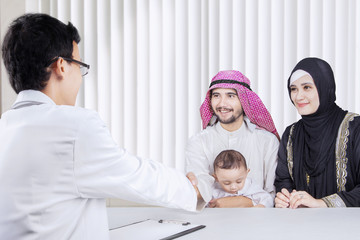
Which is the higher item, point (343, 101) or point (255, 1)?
point (255, 1)

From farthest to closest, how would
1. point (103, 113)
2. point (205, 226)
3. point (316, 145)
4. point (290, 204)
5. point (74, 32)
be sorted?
point (103, 113) → point (316, 145) → point (290, 204) → point (205, 226) → point (74, 32)

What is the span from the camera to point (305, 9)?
3.48m

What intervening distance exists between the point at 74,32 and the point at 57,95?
0.70 feet

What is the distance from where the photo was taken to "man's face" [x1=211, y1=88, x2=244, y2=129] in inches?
104

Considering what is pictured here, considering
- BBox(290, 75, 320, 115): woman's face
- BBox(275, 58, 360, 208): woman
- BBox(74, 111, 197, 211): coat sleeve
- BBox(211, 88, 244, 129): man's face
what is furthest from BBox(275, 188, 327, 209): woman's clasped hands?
BBox(74, 111, 197, 211): coat sleeve

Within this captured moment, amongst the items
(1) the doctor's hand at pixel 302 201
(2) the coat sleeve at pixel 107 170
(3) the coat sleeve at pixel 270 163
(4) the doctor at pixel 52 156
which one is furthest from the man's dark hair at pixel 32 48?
(3) the coat sleeve at pixel 270 163

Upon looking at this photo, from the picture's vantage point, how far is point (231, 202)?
2.32m

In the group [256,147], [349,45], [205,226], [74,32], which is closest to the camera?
[74,32]

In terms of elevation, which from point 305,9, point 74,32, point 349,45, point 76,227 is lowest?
point 76,227

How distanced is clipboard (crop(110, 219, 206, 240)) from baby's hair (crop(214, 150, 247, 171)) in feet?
3.07

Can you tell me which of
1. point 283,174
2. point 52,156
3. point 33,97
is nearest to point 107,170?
point 52,156

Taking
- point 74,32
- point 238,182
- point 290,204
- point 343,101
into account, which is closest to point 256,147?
point 238,182

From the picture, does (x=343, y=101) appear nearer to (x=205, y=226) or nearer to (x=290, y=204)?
(x=290, y=204)

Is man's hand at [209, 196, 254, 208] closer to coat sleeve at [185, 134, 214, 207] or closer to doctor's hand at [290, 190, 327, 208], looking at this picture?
coat sleeve at [185, 134, 214, 207]
